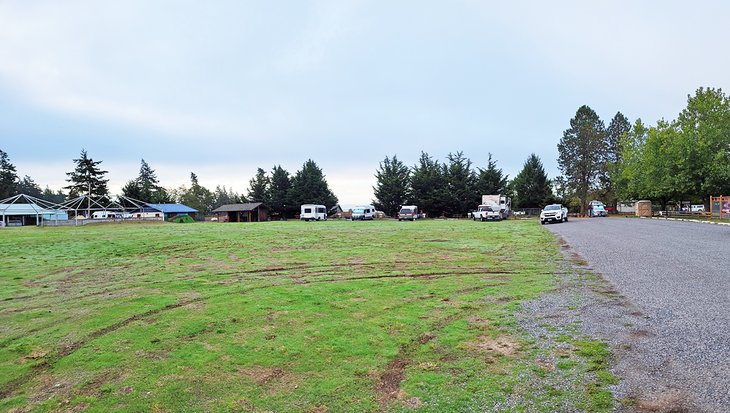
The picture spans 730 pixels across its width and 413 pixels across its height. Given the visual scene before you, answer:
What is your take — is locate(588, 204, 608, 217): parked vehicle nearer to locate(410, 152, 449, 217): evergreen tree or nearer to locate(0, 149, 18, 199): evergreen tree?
locate(410, 152, 449, 217): evergreen tree

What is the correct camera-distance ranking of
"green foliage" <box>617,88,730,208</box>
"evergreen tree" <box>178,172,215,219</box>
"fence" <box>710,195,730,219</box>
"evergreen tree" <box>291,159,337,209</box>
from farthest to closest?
"evergreen tree" <box>178,172,215,219</box> < "evergreen tree" <box>291,159,337,209</box> < "green foliage" <box>617,88,730,208</box> < "fence" <box>710,195,730,219</box>

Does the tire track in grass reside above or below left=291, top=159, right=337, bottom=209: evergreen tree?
below

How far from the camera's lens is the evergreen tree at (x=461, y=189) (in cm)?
6588

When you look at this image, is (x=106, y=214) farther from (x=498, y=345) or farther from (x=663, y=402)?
(x=663, y=402)

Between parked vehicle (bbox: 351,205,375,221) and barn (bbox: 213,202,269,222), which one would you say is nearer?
parked vehicle (bbox: 351,205,375,221)

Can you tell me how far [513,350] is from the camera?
190 inches

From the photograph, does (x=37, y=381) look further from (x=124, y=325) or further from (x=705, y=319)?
(x=705, y=319)

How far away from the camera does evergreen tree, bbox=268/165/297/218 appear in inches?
2946

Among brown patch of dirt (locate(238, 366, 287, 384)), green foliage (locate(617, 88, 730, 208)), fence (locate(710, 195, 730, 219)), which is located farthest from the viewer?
green foliage (locate(617, 88, 730, 208))

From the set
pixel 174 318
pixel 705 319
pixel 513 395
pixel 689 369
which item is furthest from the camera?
pixel 174 318

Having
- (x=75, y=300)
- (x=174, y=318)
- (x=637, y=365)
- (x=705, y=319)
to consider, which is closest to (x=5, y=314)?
(x=75, y=300)

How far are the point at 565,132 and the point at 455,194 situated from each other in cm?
2415

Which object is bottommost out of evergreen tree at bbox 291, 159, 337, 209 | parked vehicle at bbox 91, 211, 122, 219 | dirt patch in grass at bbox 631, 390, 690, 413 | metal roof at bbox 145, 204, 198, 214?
dirt patch in grass at bbox 631, 390, 690, 413

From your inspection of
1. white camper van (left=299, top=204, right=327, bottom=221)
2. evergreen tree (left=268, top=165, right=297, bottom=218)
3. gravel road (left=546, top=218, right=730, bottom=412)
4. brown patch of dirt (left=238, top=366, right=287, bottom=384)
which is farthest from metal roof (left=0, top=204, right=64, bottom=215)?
gravel road (left=546, top=218, right=730, bottom=412)
